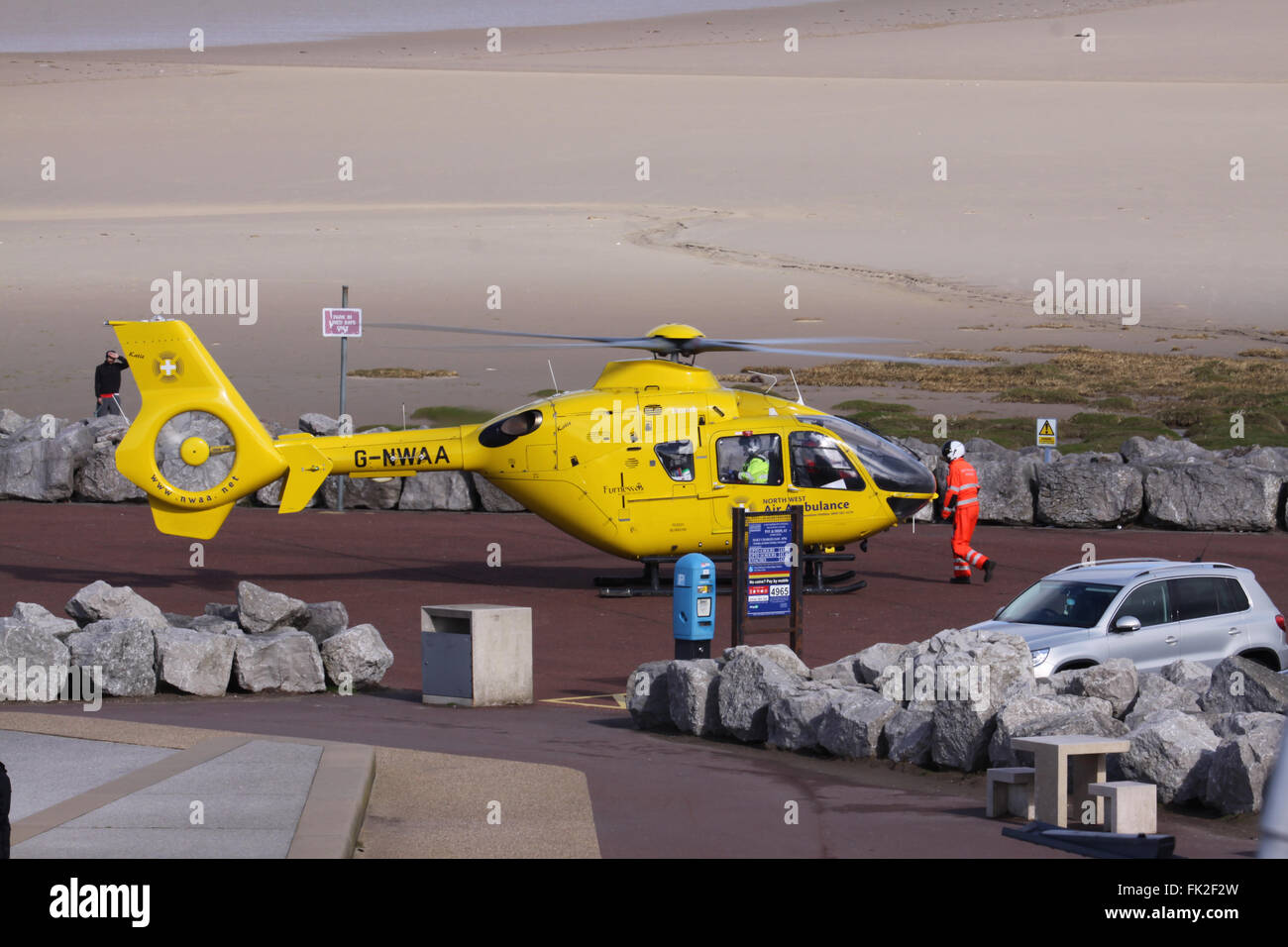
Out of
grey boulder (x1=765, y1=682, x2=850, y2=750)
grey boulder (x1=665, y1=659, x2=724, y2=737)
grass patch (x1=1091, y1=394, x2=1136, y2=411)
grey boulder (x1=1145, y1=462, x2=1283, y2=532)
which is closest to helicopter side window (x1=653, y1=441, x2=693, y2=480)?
grey boulder (x1=665, y1=659, x2=724, y2=737)

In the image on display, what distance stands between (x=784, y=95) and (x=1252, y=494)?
76.5 m

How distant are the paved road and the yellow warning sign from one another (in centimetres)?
30

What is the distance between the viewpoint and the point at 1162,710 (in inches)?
435

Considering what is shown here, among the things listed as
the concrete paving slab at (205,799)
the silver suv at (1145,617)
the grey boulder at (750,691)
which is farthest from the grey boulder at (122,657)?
the silver suv at (1145,617)

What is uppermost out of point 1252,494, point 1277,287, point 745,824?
point 1277,287

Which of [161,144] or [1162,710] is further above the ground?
[161,144]

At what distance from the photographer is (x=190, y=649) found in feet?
48.4

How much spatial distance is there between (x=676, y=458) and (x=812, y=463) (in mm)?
1766

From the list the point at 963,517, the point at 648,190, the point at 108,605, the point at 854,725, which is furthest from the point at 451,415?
the point at 648,190

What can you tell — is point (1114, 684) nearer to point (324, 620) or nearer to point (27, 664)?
point (324, 620)

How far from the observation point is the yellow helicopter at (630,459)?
20.8m

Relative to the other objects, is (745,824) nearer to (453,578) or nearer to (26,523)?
(453,578)

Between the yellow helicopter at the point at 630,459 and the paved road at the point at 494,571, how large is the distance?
104cm
